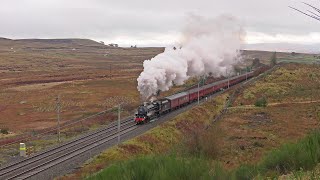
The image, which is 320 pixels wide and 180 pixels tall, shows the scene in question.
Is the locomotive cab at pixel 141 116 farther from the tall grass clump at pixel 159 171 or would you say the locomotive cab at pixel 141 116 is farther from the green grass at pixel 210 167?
the tall grass clump at pixel 159 171

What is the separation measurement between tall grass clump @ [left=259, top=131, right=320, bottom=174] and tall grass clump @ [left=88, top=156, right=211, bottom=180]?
3.26 metres

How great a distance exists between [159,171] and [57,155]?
28.3m

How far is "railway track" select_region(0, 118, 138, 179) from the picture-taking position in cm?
3140

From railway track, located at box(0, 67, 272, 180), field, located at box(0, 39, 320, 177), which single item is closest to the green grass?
field, located at box(0, 39, 320, 177)

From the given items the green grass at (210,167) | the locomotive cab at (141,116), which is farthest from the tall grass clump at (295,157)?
the locomotive cab at (141,116)

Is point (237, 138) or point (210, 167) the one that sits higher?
point (210, 167)

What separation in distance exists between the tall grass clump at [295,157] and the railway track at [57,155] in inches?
832

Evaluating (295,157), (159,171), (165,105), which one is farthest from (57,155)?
(295,157)

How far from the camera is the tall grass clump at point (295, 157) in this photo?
12.5 metres

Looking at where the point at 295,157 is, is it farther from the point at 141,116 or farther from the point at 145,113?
the point at 145,113

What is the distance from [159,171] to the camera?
438 inches

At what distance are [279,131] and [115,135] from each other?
1931cm

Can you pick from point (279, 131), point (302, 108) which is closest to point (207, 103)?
point (302, 108)

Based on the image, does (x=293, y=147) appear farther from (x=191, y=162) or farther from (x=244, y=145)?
(x=244, y=145)
